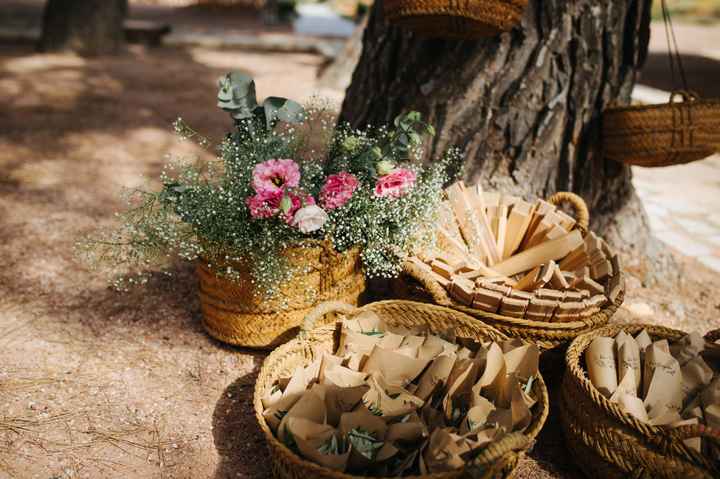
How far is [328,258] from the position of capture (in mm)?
2219

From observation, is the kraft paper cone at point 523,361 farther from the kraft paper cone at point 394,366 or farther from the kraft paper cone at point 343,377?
the kraft paper cone at point 343,377

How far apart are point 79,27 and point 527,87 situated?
6.74m

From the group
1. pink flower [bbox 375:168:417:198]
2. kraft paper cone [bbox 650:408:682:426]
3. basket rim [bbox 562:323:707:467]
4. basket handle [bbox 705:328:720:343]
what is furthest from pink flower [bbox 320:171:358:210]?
basket handle [bbox 705:328:720:343]

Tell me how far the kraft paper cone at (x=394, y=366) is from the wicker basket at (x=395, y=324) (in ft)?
0.80

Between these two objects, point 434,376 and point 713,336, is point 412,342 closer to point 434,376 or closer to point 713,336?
point 434,376

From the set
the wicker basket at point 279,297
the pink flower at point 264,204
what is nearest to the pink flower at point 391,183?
the wicker basket at point 279,297

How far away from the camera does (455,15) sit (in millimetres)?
2160

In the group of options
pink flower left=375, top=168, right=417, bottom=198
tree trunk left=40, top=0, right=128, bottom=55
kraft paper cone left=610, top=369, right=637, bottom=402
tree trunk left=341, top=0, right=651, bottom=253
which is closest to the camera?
kraft paper cone left=610, top=369, right=637, bottom=402

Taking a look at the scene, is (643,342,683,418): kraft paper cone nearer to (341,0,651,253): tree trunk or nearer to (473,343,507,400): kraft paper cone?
(473,343,507,400): kraft paper cone

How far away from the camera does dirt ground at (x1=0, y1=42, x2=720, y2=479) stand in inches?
76.4

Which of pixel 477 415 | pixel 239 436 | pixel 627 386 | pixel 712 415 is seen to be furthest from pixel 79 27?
pixel 712 415

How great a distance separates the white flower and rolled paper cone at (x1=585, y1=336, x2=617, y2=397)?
1.02 m

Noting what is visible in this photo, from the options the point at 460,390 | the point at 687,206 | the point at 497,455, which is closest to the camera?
the point at 497,455

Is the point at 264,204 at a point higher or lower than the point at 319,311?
higher
